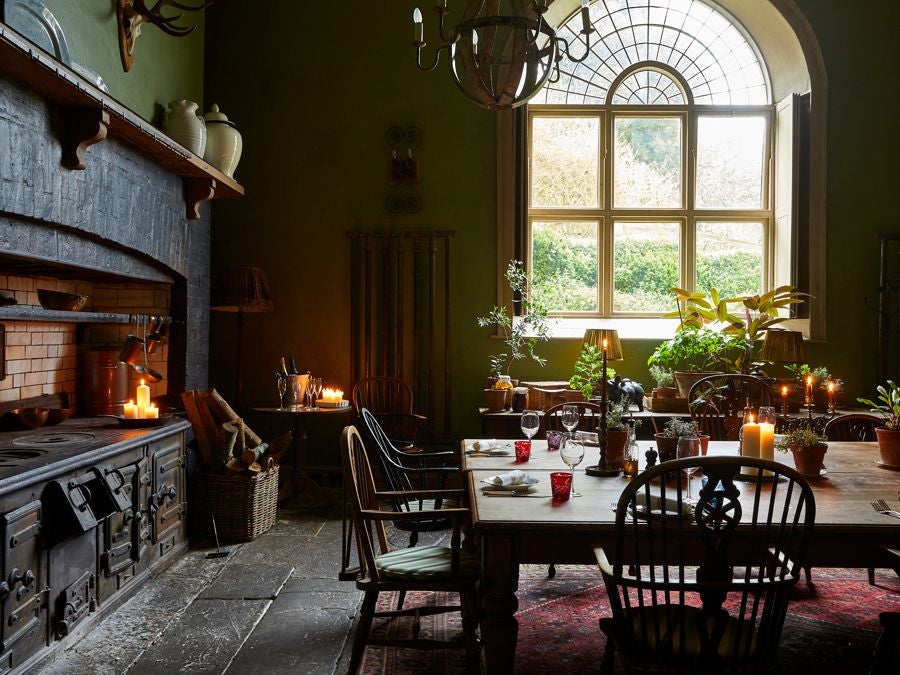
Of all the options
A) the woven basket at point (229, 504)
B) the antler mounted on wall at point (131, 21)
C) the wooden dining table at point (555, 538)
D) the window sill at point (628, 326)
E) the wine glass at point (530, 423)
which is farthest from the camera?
the window sill at point (628, 326)

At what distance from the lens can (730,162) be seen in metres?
6.14

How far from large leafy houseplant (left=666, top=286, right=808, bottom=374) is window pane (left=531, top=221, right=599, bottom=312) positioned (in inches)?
28.3

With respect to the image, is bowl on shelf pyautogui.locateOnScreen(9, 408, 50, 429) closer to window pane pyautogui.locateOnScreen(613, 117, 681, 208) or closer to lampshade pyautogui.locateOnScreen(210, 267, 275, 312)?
lampshade pyautogui.locateOnScreen(210, 267, 275, 312)

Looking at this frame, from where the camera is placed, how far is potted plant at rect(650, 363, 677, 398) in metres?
5.26

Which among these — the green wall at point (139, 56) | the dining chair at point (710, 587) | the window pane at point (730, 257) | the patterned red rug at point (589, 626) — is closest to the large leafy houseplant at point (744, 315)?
the window pane at point (730, 257)

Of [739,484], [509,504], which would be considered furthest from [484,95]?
[739,484]

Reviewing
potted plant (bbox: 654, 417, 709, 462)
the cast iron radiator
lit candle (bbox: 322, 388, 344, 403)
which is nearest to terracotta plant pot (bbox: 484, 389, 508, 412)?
the cast iron radiator

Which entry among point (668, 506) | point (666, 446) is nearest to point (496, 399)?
point (666, 446)

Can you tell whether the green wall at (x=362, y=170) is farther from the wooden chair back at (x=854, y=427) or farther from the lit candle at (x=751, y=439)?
the lit candle at (x=751, y=439)

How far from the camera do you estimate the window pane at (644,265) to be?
6078 millimetres

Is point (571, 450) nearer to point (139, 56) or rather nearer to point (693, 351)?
point (693, 351)

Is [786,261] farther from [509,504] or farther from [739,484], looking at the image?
[509,504]

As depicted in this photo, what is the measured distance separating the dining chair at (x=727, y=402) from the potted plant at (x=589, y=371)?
67 centimetres

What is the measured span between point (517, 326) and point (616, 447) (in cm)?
279
